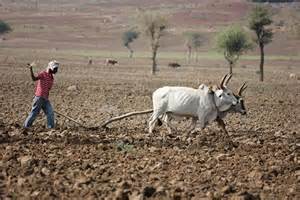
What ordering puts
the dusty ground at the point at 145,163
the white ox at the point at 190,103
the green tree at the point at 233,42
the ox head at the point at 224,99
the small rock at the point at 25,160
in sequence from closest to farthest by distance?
the dusty ground at the point at 145,163 < the small rock at the point at 25,160 < the white ox at the point at 190,103 < the ox head at the point at 224,99 < the green tree at the point at 233,42

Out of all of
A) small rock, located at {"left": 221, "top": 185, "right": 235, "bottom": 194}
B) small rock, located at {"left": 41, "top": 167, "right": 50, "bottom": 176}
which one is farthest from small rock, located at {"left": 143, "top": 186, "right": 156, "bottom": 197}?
small rock, located at {"left": 41, "top": 167, "right": 50, "bottom": 176}

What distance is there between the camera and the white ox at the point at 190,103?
12781mm

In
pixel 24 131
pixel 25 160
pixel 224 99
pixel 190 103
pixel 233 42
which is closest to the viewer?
pixel 25 160

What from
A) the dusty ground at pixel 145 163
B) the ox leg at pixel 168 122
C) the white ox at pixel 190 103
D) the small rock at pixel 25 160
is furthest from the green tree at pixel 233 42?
the small rock at pixel 25 160

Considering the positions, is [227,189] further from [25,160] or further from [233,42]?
[233,42]

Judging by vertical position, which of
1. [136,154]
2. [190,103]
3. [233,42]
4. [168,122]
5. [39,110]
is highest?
[190,103]

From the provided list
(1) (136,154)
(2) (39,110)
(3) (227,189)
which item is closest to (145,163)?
(1) (136,154)

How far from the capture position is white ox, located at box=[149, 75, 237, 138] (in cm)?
1278

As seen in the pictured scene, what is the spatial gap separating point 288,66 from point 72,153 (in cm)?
6294

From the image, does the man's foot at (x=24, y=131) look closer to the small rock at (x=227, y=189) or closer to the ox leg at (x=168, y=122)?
the ox leg at (x=168, y=122)

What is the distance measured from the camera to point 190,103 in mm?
12781

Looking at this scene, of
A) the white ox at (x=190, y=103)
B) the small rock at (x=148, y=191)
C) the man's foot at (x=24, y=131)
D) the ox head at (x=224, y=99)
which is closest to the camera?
the small rock at (x=148, y=191)

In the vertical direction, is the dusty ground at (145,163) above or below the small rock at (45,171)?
below

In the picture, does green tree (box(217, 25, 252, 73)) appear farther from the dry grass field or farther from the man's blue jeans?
the man's blue jeans
